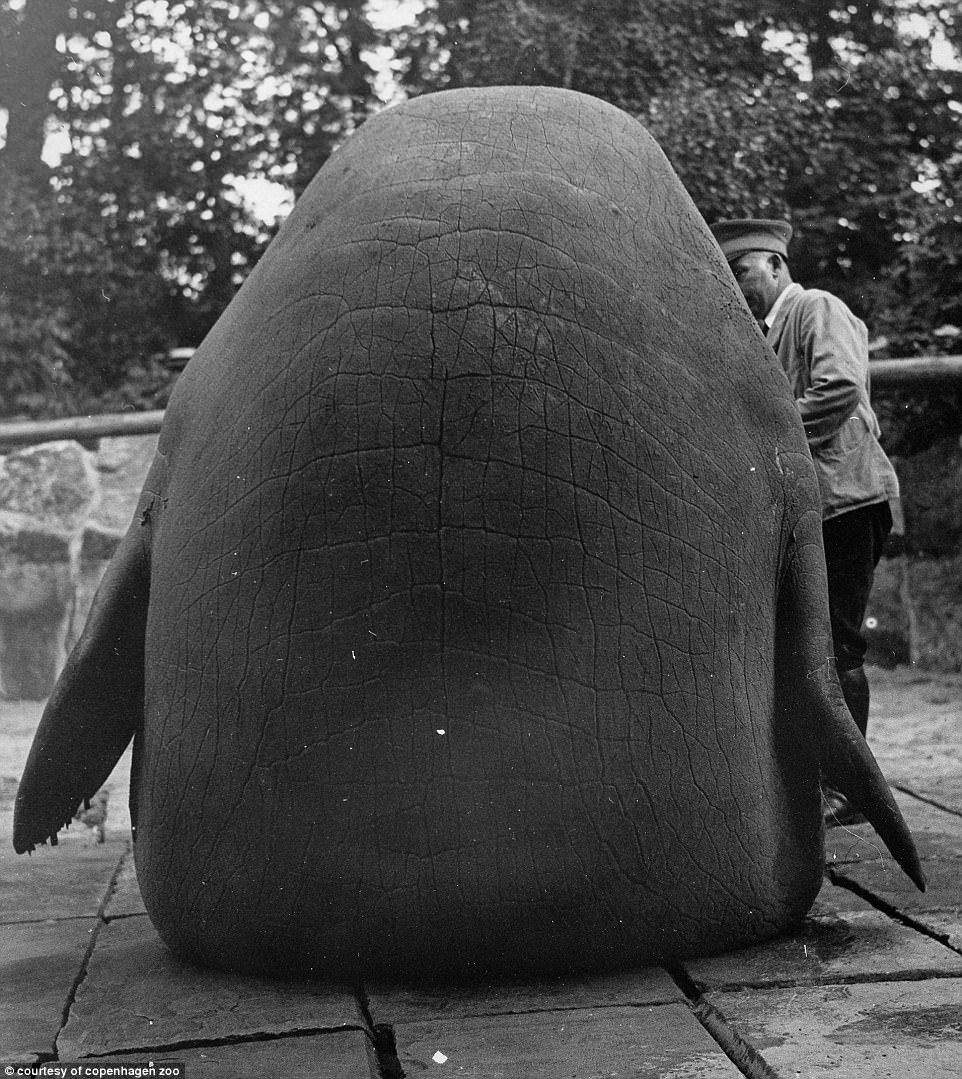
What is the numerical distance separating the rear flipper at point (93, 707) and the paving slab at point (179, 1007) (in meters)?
0.28

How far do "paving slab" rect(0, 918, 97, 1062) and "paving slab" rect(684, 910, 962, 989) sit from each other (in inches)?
37.8

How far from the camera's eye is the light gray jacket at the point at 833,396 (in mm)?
3656

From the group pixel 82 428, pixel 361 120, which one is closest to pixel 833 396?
pixel 82 428

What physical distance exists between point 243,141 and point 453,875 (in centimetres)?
959

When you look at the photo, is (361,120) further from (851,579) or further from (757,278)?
(851,579)

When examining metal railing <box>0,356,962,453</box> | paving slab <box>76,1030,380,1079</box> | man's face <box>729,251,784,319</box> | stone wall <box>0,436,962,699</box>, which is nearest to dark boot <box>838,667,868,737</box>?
man's face <box>729,251,784,319</box>

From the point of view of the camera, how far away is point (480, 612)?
2.14 meters

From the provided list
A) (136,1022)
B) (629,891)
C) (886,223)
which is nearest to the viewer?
(136,1022)

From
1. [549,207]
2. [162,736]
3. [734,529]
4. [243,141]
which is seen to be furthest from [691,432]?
[243,141]

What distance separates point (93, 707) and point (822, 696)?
124 cm

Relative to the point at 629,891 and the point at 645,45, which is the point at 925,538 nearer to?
the point at 645,45

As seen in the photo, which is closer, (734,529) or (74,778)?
(734,529)

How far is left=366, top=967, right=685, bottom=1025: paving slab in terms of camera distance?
2070mm

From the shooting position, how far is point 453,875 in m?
2.15
